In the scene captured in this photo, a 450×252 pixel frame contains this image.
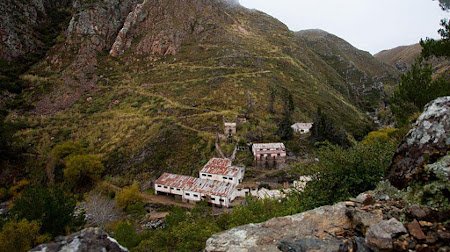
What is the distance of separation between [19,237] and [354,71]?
5692 inches

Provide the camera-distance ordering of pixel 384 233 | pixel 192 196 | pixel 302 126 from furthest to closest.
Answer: pixel 302 126 < pixel 192 196 < pixel 384 233

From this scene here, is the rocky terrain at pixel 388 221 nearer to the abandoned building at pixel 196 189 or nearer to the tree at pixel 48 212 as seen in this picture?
the tree at pixel 48 212

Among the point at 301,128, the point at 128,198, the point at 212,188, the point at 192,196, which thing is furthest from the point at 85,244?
the point at 301,128

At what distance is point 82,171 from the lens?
172 feet

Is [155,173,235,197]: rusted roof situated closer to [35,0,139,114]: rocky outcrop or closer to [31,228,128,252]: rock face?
[31,228,128,252]: rock face

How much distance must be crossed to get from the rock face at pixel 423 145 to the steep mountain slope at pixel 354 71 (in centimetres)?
10862

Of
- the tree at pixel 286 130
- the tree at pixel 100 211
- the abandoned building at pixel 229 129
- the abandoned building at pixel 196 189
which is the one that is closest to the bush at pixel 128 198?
the tree at pixel 100 211

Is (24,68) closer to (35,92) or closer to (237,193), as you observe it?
(35,92)

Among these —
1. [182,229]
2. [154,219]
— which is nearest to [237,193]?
[154,219]

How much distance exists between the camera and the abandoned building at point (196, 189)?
41.6m

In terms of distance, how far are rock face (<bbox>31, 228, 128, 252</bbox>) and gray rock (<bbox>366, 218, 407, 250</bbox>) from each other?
14.1ft

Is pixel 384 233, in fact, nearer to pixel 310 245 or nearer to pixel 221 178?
pixel 310 245

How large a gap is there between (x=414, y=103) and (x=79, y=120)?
207 feet

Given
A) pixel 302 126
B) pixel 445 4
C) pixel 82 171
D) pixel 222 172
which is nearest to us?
pixel 445 4
